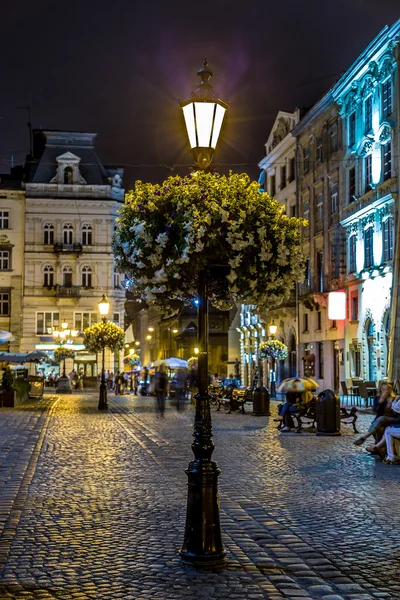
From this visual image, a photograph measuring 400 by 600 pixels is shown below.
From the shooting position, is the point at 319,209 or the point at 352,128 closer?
the point at 352,128

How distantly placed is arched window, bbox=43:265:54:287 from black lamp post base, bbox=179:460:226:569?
64734mm

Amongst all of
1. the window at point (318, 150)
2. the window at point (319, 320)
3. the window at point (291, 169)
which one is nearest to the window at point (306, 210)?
the window at point (318, 150)

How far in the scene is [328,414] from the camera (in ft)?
68.1

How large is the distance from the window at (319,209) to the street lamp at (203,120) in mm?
42153

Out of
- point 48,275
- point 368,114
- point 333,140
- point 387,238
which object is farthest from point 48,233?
point 387,238

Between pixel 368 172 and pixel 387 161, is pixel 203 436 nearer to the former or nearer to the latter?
pixel 387 161

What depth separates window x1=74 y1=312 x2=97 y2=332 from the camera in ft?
235

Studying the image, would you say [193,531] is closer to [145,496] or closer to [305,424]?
[145,496]

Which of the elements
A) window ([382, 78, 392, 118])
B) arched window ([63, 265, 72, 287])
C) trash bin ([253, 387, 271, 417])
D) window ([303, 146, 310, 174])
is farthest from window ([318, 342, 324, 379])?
arched window ([63, 265, 72, 287])

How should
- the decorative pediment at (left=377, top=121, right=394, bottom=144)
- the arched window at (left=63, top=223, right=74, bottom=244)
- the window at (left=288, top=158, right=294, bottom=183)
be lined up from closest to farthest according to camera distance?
the decorative pediment at (left=377, top=121, right=394, bottom=144)
the window at (left=288, top=158, right=294, bottom=183)
the arched window at (left=63, top=223, right=74, bottom=244)

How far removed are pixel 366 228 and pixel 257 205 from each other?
33.9 m

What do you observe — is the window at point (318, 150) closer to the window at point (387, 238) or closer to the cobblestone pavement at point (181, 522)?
the window at point (387, 238)

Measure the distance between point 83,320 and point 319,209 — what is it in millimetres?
27382

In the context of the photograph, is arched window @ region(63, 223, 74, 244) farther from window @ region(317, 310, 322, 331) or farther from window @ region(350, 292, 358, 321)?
window @ region(350, 292, 358, 321)
